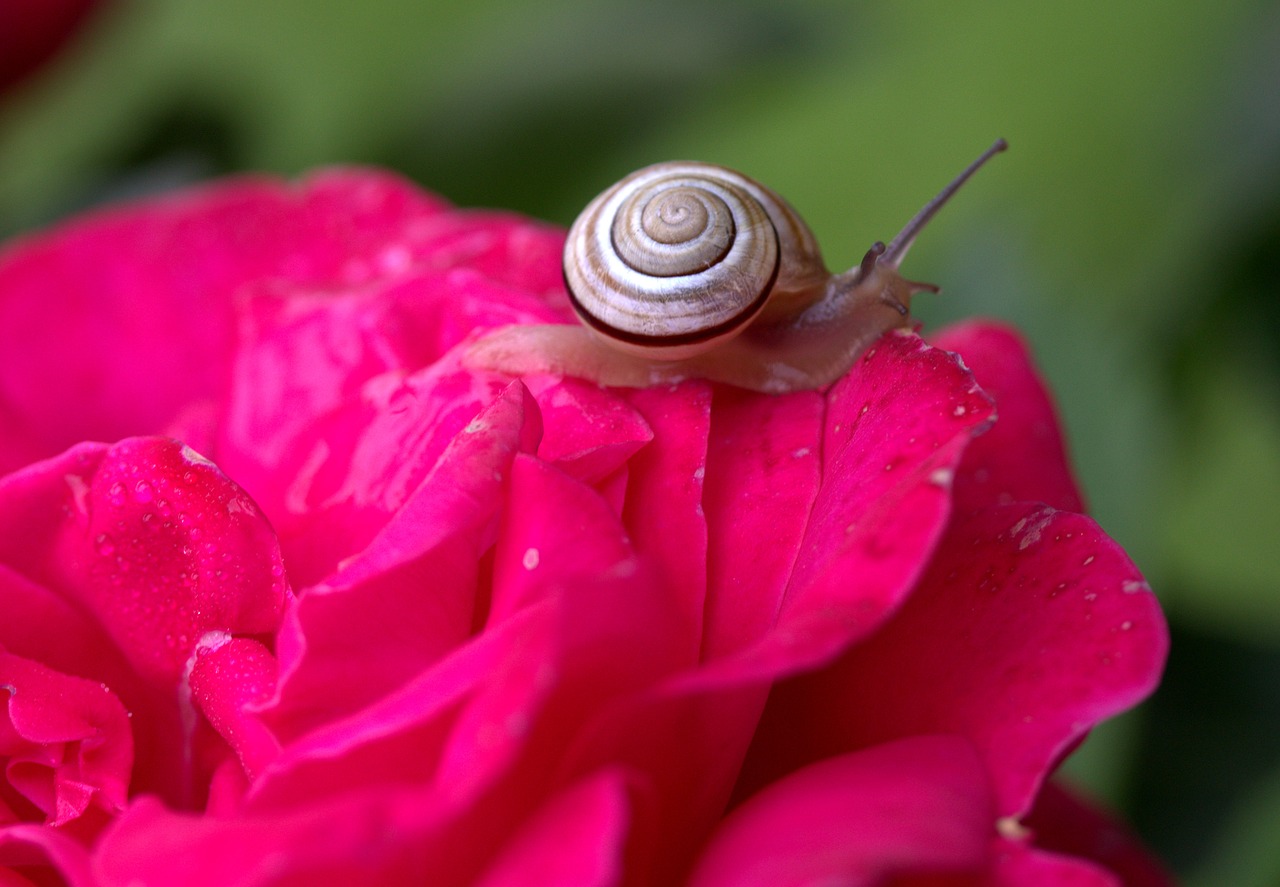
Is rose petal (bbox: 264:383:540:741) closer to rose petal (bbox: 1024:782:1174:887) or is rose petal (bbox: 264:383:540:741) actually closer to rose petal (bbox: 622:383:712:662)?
rose petal (bbox: 622:383:712:662)

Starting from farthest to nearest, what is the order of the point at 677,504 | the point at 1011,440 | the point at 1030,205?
the point at 1030,205
the point at 1011,440
the point at 677,504

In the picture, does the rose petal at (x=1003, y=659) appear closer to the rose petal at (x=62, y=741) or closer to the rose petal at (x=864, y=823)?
the rose petal at (x=864, y=823)

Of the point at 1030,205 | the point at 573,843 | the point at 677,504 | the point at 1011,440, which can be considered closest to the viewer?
the point at 573,843

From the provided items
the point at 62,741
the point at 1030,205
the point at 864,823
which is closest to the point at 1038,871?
the point at 864,823

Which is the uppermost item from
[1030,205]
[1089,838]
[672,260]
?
[672,260]

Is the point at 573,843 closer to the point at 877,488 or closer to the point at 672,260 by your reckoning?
the point at 877,488

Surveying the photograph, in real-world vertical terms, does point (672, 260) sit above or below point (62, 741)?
above
